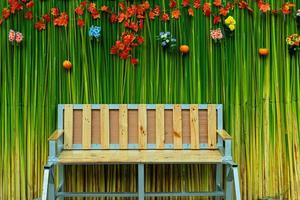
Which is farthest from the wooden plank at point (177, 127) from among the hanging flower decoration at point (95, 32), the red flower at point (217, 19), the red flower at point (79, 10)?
the red flower at point (79, 10)

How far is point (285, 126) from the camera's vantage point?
14.6 feet

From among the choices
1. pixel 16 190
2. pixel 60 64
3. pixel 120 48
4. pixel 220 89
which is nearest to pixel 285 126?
pixel 220 89

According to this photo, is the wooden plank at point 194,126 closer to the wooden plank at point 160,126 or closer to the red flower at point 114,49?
the wooden plank at point 160,126

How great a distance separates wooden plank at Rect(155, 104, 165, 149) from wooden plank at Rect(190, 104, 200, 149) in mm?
241

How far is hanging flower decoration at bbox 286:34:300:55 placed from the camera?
4375 millimetres

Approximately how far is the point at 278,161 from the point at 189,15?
1.47 m

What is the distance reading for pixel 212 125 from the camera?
433 centimetres

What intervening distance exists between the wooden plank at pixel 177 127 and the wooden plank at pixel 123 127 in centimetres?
40

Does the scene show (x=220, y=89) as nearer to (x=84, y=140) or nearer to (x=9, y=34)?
(x=84, y=140)

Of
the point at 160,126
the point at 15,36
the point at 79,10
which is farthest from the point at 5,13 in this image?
the point at 160,126

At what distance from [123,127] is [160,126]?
31 cm

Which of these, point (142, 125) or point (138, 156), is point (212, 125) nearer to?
point (142, 125)

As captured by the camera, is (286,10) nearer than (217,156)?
No

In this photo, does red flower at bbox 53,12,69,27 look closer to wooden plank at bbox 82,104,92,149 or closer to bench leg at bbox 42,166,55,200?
wooden plank at bbox 82,104,92,149
